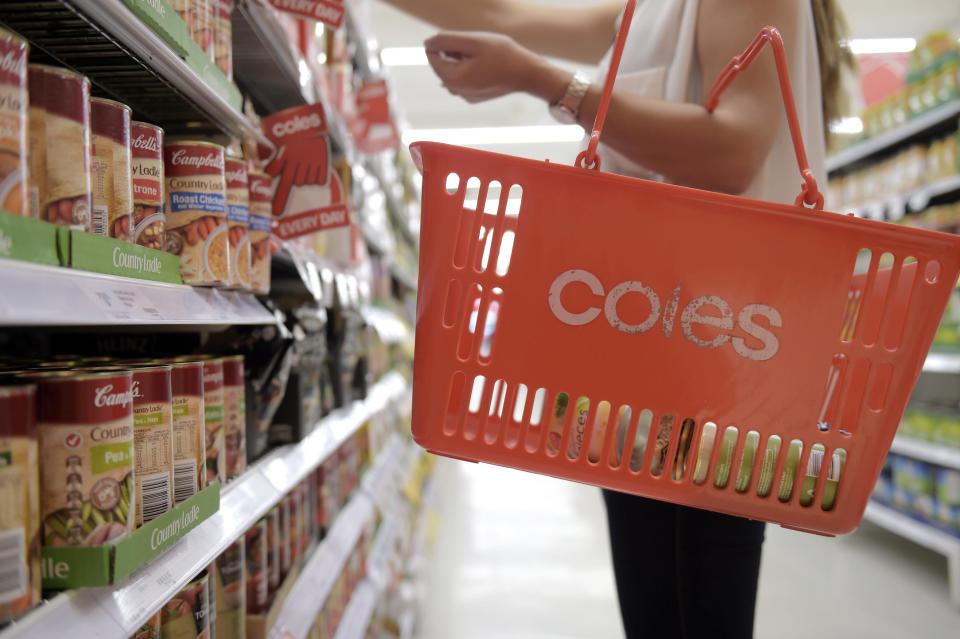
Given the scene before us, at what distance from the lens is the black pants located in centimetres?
95

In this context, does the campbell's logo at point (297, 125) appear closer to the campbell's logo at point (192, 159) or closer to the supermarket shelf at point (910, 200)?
the campbell's logo at point (192, 159)

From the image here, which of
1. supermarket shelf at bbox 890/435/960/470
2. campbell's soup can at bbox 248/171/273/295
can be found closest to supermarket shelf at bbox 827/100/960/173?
supermarket shelf at bbox 890/435/960/470

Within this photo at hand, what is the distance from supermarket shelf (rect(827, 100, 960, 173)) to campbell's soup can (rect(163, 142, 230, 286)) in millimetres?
2984

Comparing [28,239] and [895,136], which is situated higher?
[895,136]

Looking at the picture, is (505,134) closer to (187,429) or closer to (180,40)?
(180,40)

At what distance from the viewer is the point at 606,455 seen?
0.77 m

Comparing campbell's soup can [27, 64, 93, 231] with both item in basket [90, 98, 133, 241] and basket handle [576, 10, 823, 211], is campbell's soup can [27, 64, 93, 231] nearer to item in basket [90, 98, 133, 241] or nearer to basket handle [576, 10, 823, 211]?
item in basket [90, 98, 133, 241]

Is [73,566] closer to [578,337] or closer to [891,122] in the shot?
[578,337]

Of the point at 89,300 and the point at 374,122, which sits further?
the point at 374,122

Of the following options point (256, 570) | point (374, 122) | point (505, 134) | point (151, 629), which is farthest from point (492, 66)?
point (505, 134)

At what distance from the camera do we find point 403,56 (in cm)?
670

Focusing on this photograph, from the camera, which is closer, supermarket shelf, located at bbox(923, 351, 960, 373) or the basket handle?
the basket handle

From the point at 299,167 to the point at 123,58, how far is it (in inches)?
22.0

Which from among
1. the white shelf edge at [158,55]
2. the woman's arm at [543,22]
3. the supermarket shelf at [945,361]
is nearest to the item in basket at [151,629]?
the white shelf edge at [158,55]
